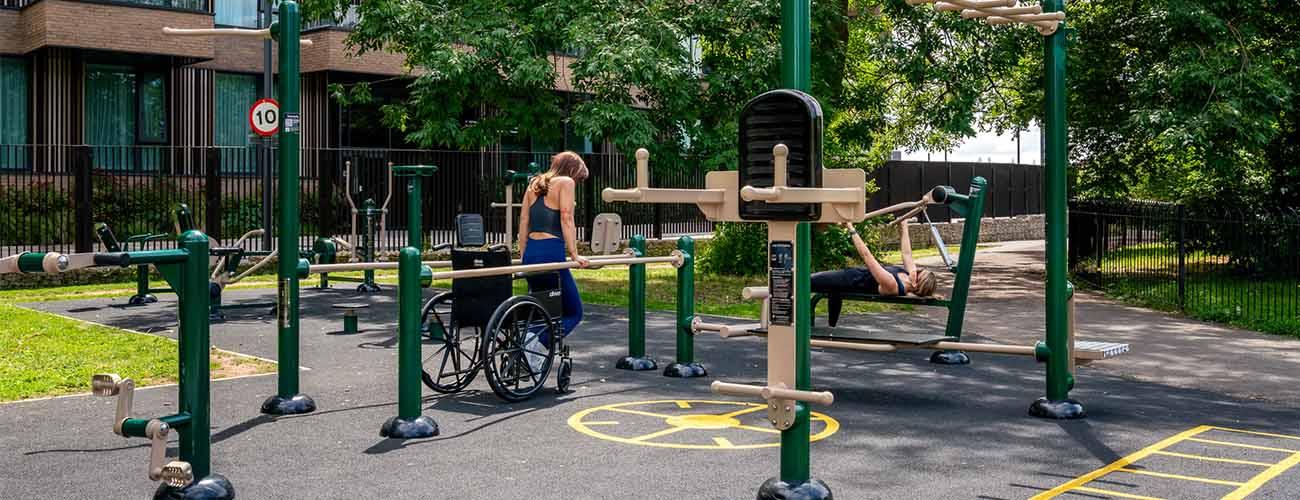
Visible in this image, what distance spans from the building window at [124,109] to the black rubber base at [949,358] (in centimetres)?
2170

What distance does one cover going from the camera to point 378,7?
1692 centimetres

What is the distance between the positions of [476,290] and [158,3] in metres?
22.1

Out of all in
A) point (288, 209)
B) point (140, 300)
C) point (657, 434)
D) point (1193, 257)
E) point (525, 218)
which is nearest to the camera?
point (657, 434)

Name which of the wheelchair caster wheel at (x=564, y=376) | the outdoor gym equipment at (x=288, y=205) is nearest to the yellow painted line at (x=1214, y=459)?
the wheelchair caster wheel at (x=564, y=376)

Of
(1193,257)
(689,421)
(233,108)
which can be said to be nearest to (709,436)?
(689,421)

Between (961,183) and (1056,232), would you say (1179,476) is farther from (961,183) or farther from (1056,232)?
(961,183)

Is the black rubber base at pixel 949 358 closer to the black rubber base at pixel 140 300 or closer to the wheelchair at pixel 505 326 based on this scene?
the wheelchair at pixel 505 326

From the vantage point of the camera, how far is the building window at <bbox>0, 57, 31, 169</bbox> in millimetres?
27047

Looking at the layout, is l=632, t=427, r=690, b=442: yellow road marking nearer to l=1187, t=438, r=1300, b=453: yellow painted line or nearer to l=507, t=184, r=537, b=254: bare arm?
l=507, t=184, r=537, b=254: bare arm

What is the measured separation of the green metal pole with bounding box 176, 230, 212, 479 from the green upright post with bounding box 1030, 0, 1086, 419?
5.12m

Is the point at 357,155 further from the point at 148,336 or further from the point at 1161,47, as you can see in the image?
the point at 1161,47

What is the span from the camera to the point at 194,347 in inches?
223

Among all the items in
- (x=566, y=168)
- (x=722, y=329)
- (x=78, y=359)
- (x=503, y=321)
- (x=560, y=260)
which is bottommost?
(x=78, y=359)

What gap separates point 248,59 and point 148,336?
2002cm
